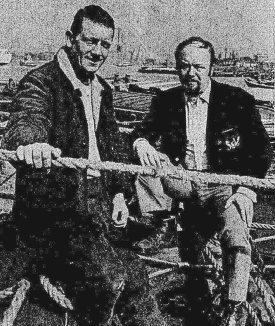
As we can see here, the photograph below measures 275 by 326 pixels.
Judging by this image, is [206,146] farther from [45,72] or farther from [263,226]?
[45,72]

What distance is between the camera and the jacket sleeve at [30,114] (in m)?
1.59

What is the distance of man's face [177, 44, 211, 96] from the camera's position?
167 cm

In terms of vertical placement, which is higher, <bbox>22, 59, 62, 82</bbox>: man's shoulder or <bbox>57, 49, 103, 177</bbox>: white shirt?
<bbox>22, 59, 62, 82</bbox>: man's shoulder

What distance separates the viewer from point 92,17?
5.51 feet

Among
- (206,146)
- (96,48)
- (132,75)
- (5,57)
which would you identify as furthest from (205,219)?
(5,57)

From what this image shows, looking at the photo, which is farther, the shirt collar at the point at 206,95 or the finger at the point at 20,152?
the shirt collar at the point at 206,95

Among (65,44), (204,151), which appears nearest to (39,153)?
(65,44)

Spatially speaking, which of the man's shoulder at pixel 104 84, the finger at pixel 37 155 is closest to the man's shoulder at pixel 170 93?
the man's shoulder at pixel 104 84

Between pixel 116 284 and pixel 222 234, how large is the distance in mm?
346

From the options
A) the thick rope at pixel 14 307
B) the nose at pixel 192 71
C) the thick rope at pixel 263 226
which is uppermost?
the nose at pixel 192 71

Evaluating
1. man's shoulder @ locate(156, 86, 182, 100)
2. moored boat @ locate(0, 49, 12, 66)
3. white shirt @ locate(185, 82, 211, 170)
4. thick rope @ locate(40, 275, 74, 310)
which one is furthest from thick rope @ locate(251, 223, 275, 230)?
moored boat @ locate(0, 49, 12, 66)

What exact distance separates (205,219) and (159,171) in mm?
229

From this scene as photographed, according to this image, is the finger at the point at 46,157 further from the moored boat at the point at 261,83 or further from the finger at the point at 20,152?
the moored boat at the point at 261,83

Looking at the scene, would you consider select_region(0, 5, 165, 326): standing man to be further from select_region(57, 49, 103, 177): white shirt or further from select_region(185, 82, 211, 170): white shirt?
select_region(185, 82, 211, 170): white shirt
